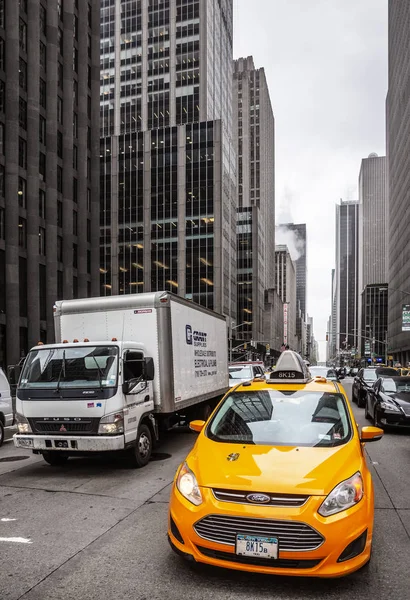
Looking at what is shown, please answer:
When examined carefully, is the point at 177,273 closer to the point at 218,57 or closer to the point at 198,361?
the point at 218,57

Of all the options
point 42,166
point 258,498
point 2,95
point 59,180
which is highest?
point 2,95

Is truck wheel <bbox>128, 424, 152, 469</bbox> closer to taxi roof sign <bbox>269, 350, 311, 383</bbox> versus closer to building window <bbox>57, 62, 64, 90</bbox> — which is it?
taxi roof sign <bbox>269, 350, 311, 383</bbox>

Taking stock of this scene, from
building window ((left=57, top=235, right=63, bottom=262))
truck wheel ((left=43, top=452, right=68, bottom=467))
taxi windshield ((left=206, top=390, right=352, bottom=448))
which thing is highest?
building window ((left=57, top=235, right=63, bottom=262))

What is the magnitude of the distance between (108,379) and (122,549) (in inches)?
143

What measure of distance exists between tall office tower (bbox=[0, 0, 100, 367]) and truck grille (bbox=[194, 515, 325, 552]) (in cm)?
3875

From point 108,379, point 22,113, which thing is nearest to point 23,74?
point 22,113

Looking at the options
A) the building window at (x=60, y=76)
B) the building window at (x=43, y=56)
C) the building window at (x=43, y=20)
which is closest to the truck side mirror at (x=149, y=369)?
the building window at (x=43, y=56)

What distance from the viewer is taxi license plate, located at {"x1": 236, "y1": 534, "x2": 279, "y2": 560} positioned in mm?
3879

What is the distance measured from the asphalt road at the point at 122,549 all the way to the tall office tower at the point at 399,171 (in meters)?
80.9

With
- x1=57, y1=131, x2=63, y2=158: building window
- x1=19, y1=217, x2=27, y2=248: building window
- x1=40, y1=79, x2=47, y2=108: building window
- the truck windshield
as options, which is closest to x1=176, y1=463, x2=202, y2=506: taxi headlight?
the truck windshield

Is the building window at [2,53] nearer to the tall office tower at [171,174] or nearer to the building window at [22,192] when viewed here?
the building window at [22,192]

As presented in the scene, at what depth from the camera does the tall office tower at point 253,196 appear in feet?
371

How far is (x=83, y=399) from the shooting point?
8148 millimetres

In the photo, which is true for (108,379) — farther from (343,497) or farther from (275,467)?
(343,497)
